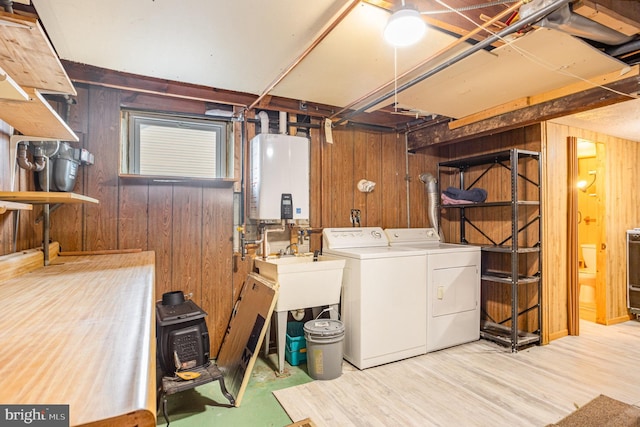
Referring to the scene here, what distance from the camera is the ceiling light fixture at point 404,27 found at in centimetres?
145

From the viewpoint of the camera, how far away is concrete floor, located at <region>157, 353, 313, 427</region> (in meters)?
2.09

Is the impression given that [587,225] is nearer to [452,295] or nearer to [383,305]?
[452,295]

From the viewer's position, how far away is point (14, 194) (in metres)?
1.37

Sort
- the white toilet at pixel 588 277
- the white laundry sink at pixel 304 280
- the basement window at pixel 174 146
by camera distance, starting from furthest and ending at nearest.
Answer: the white toilet at pixel 588 277, the basement window at pixel 174 146, the white laundry sink at pixel 304 280

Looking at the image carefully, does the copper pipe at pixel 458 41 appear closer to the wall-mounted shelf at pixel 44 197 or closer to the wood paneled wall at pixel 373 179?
the wood paneled wall at pixel 373 179

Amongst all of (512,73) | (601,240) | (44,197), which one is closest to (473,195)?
(512,73)

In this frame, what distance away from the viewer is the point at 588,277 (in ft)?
14.1

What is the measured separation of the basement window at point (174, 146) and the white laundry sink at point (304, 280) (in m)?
1.02

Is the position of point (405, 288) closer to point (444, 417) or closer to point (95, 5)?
point (444, 417)

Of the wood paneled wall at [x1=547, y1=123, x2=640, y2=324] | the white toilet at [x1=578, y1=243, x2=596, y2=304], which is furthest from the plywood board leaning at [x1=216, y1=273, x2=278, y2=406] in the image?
the wood paneled wall at [x1=547, y1=123, x2=640, y2=324]

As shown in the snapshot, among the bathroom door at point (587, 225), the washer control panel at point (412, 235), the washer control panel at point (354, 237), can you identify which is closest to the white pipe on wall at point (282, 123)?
the washer control panel at point (354, 237)

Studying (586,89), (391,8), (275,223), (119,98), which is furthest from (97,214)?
(586,89)

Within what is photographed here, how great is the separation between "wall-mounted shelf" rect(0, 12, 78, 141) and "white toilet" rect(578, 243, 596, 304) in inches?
198

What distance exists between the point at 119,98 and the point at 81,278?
1860 millimetres
